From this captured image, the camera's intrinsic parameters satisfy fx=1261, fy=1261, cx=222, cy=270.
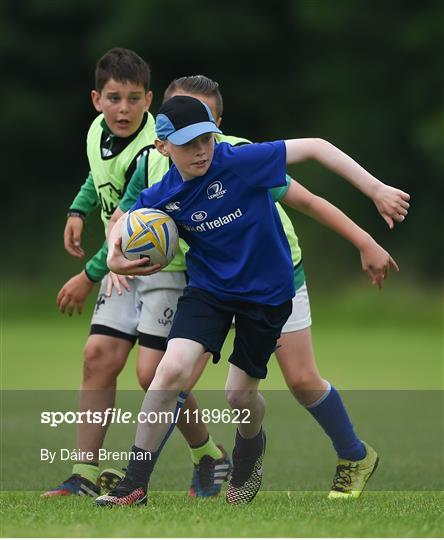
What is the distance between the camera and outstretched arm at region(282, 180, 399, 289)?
16.7 ft

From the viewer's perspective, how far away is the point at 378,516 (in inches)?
186

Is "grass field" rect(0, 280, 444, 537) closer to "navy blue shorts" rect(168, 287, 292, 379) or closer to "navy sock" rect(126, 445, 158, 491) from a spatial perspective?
"navy sock" rect(126, 445, 158, 491)

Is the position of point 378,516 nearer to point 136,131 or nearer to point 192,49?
point 136,131

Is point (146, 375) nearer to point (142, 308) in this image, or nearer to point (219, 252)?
point (142, 308)

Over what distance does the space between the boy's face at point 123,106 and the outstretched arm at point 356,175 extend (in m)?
1.18

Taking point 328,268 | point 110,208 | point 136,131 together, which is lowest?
point 328,268

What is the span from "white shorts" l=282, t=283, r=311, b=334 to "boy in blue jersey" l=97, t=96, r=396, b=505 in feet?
1.72

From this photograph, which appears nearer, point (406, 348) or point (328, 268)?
point (406, 348)

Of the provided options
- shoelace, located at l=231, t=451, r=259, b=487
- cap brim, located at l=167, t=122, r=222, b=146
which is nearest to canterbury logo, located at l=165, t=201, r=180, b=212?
cap brim, located at l=167, t=122, r=222, b=146

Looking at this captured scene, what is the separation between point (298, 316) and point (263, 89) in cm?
2333

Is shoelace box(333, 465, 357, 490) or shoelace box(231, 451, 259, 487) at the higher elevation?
shoelace box(231, 451, 259, 487)

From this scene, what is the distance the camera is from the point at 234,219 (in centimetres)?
505

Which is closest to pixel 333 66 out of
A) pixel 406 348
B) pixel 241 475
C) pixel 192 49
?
pixel 192 49

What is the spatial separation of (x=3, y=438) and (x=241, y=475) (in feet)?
9.60
